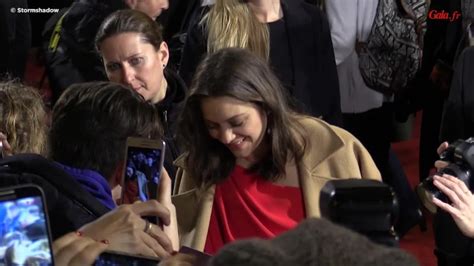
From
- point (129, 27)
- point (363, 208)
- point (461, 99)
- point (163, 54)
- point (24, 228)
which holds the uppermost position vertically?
point (363, 208)

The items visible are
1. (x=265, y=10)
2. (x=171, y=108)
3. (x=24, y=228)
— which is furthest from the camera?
(x=265, y=10)

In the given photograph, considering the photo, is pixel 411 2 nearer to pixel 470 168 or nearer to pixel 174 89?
pixel 174 89

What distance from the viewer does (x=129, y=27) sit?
10.4 feet

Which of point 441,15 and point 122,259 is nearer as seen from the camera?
point 122,259

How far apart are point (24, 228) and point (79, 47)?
246cm

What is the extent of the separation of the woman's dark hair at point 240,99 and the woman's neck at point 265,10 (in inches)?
46.5

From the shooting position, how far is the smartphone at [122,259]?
162cm

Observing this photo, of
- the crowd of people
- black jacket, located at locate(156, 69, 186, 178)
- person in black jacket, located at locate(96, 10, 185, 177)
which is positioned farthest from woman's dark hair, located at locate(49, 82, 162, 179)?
person in black jacket, located at locate(96, 10, 185, 177)

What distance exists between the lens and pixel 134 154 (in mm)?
1941

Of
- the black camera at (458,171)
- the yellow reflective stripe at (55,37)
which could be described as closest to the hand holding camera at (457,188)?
the black camera at (458,171)

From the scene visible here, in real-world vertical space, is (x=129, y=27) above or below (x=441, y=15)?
above

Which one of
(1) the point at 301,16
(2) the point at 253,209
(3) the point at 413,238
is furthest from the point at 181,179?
(3) the point at 413,238

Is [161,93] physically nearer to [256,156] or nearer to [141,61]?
[141,61]

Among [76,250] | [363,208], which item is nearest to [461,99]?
[76,250]
